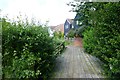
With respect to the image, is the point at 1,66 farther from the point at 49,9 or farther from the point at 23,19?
the point at 49,9

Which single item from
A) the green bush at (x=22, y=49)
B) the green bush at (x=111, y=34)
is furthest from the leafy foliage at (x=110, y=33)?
the green bush at (x=22, y=49)

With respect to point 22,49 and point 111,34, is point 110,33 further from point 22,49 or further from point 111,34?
point 22,49

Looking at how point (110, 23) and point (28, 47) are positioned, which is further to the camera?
point (110, 23)

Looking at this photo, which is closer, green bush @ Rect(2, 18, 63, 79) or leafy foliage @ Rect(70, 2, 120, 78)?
green bush @ Rect(2, 18, 63, 79)

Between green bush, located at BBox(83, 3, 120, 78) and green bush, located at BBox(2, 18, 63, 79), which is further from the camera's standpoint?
green bush, located at BBox(83, 3, 120, 78)

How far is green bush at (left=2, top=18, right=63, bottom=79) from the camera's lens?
130 inches

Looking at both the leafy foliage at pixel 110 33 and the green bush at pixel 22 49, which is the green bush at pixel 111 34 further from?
the green bush at pixel 22 49

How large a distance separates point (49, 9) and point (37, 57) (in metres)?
2.86

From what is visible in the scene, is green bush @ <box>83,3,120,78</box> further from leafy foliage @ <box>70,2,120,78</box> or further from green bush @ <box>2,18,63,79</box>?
green bush @ <box>2,18,63,79</box>

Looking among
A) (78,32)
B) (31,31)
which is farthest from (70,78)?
(78,32)

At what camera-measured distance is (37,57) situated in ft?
12.0

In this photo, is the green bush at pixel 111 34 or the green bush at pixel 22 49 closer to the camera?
the green bush at pixel 22 49

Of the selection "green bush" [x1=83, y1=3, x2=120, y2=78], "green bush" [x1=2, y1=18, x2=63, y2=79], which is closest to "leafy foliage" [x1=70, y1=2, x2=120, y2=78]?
"green bush" [x1=83, y1=3, x2=120, y2=78]

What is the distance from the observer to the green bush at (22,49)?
3.30 meters
